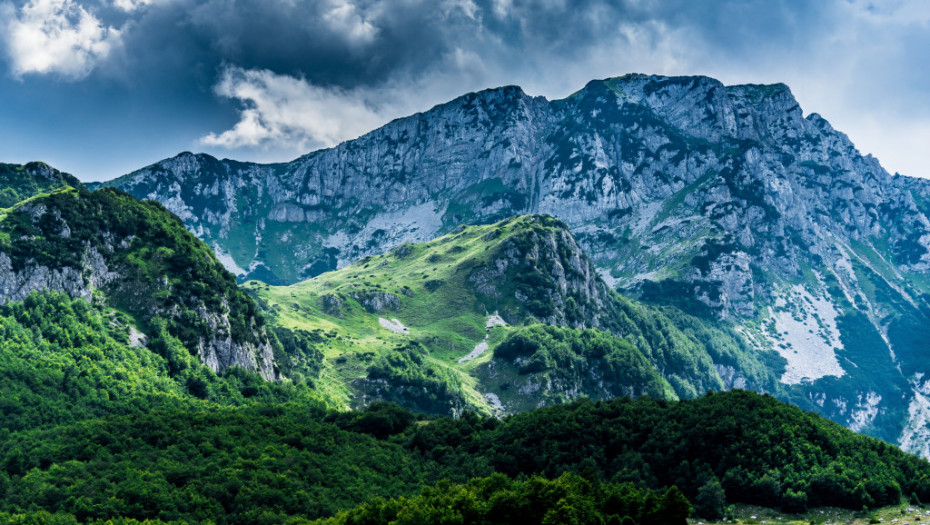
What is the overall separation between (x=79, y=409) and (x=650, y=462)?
379 ft

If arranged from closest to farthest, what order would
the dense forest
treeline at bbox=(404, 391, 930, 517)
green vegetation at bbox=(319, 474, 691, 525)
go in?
1. green vegetation at bbox=(319, 474, 691, 525)
2. the dense forest
3. treeline at bbox=(404, 391, 930, 517)

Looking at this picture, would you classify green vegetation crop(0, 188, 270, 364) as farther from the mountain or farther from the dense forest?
the dense forest

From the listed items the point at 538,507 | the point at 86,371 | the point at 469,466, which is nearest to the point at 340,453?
the point at 469,466

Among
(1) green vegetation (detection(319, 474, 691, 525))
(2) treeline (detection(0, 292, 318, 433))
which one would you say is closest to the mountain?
(2) treeline (detection(0, 292, 318, 433))

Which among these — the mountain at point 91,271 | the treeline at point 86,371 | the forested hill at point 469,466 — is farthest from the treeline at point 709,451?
the mountain at point 91,271

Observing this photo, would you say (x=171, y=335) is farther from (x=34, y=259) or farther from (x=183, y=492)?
(x=183, y=492)

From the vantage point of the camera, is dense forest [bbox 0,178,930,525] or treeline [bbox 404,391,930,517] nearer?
dense forest [bbox 0,178,930,525]

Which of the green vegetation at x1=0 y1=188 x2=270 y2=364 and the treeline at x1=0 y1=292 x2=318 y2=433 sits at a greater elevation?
Answer: the green vegetation at x1=0 y1=188 x2=270 y2=364

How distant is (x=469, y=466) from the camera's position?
117m

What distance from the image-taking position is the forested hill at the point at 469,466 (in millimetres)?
77062

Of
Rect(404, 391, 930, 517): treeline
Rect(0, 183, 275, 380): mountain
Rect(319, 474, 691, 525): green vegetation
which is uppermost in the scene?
Rect(0, 183, 275, 380): mountain

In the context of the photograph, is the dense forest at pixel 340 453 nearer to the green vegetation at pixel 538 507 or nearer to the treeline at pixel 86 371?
the green vegetation at pixel 538 507

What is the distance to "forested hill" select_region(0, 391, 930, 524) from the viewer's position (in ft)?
253

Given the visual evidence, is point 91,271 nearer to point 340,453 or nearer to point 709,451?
point 340,453
